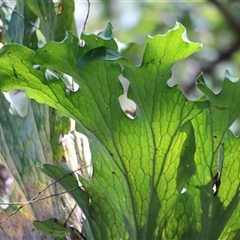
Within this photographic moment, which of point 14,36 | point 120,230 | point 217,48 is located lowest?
point 120,230

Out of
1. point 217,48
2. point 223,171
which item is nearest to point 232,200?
point 223,171

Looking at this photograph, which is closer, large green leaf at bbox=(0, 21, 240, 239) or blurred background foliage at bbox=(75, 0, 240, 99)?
large green leaf at bbox=(0, 21, 240, 239)

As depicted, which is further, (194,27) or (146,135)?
(194,27)

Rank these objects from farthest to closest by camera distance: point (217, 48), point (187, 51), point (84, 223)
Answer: point (217, 48) → point (84, 223) → point (187, 51)

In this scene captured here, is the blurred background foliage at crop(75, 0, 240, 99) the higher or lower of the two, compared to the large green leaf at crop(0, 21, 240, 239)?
higher

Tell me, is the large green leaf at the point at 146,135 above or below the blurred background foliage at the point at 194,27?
below

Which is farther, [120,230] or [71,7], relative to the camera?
[71,7]

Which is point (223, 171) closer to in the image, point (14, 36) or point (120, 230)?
point (120, 230)

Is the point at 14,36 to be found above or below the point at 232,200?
above
